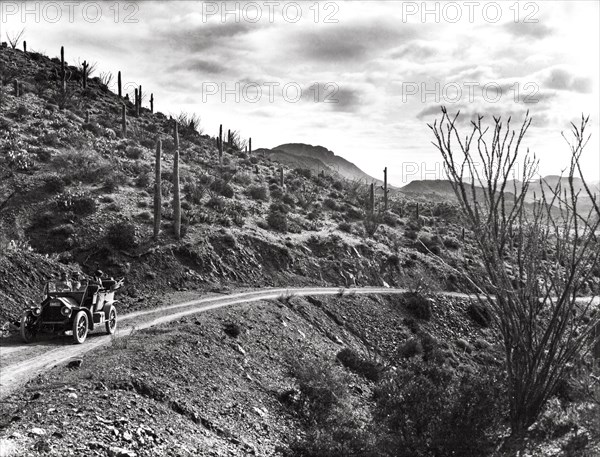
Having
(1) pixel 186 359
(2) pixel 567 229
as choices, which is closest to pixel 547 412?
(2) pixel 567 229

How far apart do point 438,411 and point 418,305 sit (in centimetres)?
2319

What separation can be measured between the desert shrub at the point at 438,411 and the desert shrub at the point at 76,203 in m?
24.1

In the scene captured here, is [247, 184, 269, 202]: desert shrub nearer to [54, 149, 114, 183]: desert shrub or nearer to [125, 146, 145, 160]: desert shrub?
[125, 146, 145, 160]: desert shrub

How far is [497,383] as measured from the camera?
10008mm

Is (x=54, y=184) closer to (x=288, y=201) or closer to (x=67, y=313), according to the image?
(x=67, y=313)

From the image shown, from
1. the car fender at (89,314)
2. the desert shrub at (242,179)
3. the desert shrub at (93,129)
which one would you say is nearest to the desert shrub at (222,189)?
the desert shrub at (242,179)

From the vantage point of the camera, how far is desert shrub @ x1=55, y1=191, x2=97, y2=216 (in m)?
30.8

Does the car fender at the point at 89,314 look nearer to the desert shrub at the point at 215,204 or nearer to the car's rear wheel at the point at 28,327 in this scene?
the car's rear wheel at the point at 28,327

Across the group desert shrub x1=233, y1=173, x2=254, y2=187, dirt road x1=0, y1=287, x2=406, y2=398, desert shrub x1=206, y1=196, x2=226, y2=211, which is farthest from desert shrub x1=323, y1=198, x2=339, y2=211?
dirt road x1=0, y1=287, x2=406, y2=398

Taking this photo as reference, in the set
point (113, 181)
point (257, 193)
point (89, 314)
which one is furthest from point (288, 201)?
point (89, 314)

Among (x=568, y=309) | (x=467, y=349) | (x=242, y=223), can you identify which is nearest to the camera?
(x=568, y=309)

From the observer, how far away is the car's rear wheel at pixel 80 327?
14.4 metres

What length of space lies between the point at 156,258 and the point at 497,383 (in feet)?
71.6

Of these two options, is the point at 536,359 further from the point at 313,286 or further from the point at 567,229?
the point at 313,286
